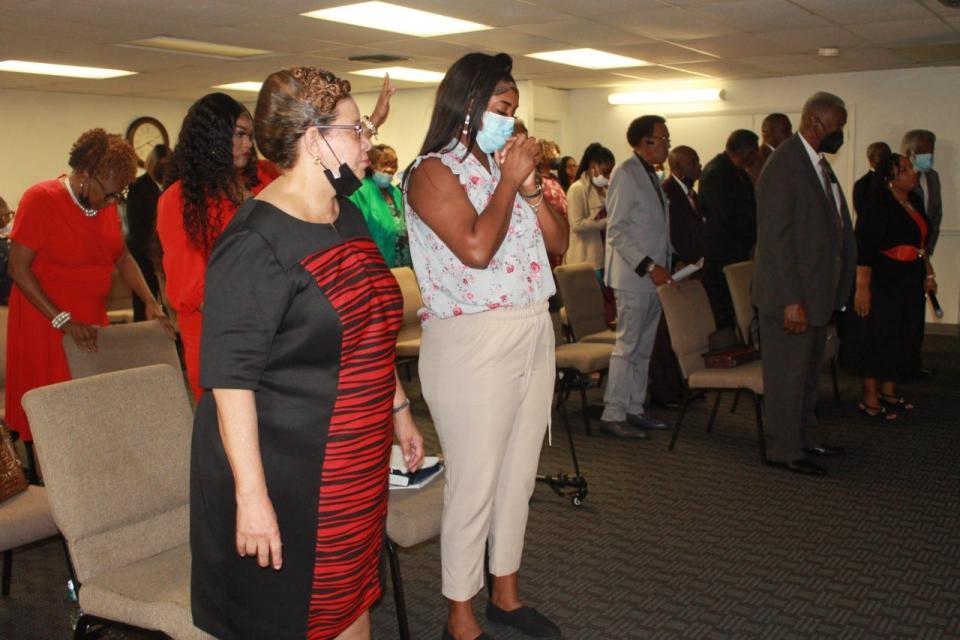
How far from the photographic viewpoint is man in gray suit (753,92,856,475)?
161 inches

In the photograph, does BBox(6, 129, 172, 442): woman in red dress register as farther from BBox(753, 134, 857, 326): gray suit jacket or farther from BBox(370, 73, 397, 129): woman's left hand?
BBox(753, 134, 857, 326): gray suit jacket

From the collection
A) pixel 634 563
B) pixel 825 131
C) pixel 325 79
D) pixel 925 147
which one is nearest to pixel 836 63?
pixel 925 147

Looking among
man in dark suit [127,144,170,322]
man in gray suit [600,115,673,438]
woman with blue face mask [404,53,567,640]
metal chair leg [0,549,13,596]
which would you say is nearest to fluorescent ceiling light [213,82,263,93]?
man in dark suit [127,144,170,322]

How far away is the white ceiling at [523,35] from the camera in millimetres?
6023

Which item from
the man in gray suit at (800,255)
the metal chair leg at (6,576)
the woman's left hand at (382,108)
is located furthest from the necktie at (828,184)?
the metal chair leg at (6,576)

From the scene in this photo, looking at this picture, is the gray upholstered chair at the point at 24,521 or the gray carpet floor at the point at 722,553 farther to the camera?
the gray carpet floor at the point at 722,553

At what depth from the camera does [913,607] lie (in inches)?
120

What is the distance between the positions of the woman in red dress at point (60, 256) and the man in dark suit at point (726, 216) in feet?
12.4

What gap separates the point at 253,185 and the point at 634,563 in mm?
1901

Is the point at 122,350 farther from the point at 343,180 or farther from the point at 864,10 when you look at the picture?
the point at 864,10

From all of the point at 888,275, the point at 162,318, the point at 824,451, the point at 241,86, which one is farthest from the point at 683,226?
the point at 241,86

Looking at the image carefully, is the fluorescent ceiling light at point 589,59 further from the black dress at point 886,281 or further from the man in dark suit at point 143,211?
the black dress at point 886,281

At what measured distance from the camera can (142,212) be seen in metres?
6.91

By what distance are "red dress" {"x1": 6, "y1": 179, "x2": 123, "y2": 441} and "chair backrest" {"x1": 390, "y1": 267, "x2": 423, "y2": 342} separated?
157cm
